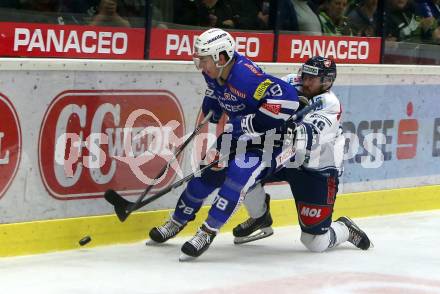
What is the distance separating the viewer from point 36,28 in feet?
20.6

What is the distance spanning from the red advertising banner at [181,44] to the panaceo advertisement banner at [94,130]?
9.3 inches

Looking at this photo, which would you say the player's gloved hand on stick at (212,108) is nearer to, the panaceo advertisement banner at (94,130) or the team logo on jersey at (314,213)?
the panaceo advertisement banner at (94,130)

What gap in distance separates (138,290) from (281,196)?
238 cm

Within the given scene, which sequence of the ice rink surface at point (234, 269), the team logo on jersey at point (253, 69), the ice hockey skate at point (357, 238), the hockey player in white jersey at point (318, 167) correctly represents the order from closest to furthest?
the ice rink surface at point (234, 269), the team logo on jersey at point (253, 69), the hockey player in white jersey at point (318, 167), the ice hockey skate at point (357, 238)

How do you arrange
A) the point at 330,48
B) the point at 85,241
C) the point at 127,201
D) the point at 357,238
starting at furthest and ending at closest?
the point at 330,48 < the point at 357,238 < the point at 127,201 < the point at 85,241

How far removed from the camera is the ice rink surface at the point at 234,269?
5449 mm

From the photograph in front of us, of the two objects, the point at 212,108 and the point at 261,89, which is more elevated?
the point at 261,89

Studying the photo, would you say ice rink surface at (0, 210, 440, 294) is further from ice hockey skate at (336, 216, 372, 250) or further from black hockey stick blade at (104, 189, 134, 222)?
black hockey stick blade at (104, 189, 134, 222)

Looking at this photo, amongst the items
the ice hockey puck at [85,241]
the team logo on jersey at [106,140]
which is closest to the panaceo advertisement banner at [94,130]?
the team logo on jersey at [106,140]

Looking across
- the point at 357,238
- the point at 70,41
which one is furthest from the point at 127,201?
the point at 357,238

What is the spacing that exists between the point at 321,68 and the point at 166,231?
1.30 m

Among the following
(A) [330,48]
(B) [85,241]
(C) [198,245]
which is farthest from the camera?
(A) [330,48]

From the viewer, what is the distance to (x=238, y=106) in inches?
241

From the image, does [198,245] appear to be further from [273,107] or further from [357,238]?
[357,238]
